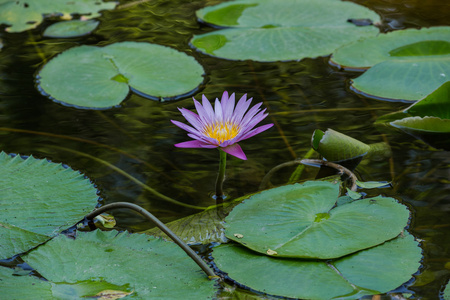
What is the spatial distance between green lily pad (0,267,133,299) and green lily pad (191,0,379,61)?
61.5 inches

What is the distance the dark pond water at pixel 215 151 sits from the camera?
5.07 ft

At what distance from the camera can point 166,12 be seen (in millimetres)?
3234

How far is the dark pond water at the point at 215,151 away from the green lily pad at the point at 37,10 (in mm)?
406

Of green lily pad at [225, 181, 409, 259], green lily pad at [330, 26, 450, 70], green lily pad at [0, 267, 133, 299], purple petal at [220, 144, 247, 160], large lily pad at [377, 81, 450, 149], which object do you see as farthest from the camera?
green lily pad at [330, 26, 450, 70]

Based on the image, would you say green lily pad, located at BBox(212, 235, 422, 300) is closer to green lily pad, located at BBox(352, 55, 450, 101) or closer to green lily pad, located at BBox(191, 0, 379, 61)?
green lily pad, located at BBox(352, 55, 450, 101)

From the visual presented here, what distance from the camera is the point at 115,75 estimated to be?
90.7 inches

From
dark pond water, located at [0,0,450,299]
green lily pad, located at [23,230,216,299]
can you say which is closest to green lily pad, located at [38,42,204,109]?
dark pond water, located at [0,0,450,299]

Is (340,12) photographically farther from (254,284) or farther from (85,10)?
(254,284)

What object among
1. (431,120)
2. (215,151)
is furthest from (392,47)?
(215,151)

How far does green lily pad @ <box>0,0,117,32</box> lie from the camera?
3088 mm

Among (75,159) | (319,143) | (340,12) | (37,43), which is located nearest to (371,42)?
(340,12)

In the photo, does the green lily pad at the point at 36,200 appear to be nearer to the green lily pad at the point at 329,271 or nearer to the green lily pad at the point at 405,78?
the green lily pad at the point at 329,271

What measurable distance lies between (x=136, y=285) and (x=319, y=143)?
796mm

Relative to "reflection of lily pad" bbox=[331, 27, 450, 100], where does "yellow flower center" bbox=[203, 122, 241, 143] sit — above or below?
above
